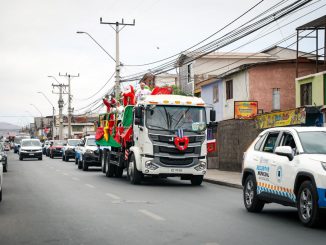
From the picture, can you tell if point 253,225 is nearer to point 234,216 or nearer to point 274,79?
point 234,216

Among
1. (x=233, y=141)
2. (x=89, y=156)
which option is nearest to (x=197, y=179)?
(x=233, y=141)

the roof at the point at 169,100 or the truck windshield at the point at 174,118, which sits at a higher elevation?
the roof at the point at 169,100

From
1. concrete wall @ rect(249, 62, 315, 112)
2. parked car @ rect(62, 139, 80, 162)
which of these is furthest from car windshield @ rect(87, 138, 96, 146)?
parked car @ rect(62, 139, 80, 162)

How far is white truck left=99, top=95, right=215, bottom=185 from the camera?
70.1 feet

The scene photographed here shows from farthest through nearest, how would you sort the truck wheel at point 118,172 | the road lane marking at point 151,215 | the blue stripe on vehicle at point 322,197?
1. the truck wheel at point 118,172
2. the road lane marking at point 151,215
3. the blue stripe on vehicle at point 322,197

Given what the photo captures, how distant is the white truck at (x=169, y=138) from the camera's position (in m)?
21.4

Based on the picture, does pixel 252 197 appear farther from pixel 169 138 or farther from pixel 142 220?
pixel 169 138

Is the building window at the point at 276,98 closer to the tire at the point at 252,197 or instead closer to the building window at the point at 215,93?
the building window at the point at 215,93

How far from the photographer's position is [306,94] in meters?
31.8

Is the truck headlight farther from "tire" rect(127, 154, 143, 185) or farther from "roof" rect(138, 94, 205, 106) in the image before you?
"roof" rect(138, 94, 205, 106)

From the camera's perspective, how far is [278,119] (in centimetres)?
2603

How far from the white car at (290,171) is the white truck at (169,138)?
7741 mm

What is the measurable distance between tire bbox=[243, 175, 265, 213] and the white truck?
780 centimetres

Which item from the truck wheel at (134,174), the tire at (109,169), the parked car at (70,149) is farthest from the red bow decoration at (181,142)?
the parked car at (70,149)
